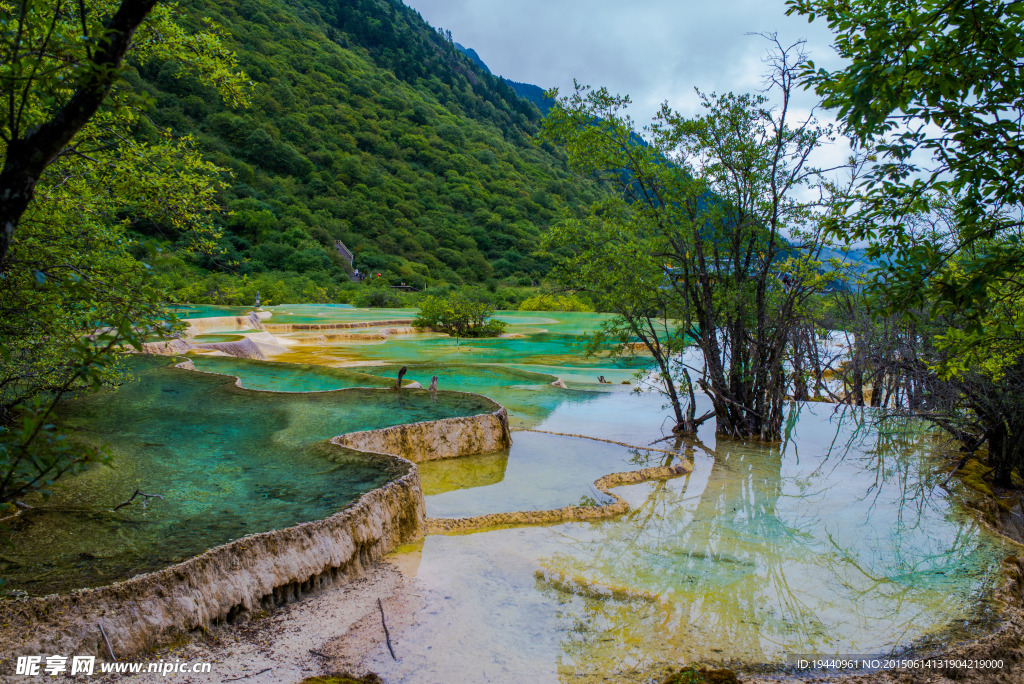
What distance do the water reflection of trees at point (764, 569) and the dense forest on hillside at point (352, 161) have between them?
29049 mm

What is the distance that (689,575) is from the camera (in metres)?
4.82

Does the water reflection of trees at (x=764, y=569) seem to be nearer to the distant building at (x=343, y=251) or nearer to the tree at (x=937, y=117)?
the tree at (x=937, y=117)

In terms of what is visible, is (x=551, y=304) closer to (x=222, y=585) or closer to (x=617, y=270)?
(x=617, y=270)

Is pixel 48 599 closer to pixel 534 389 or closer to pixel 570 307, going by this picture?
pixel 534 389

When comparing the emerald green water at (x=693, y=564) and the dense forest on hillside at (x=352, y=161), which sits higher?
the dense forest on hillside at (x=352, y=161)

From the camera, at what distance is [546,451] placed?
8.27 m

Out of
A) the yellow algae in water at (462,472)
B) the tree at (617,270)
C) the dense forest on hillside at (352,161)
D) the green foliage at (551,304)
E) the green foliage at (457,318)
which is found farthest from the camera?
the dense forest on hillside at (352,161)

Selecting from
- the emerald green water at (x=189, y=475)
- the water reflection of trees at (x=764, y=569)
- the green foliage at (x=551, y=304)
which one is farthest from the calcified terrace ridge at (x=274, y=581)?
the green foliage at (x=551, y=304)

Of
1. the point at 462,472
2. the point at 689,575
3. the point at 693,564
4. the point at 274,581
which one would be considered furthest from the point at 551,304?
the point at 274,581

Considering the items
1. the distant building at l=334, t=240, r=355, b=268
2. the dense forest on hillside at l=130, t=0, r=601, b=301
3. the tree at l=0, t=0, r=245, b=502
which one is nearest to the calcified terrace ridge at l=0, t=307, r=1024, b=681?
the tree at l=0, t=0, r=245, b=502

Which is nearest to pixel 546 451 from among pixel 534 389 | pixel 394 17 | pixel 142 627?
pixel 534 389

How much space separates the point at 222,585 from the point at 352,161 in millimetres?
58449

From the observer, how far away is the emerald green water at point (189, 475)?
144 inches

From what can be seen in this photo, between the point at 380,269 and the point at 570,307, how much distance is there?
16.4 meters
